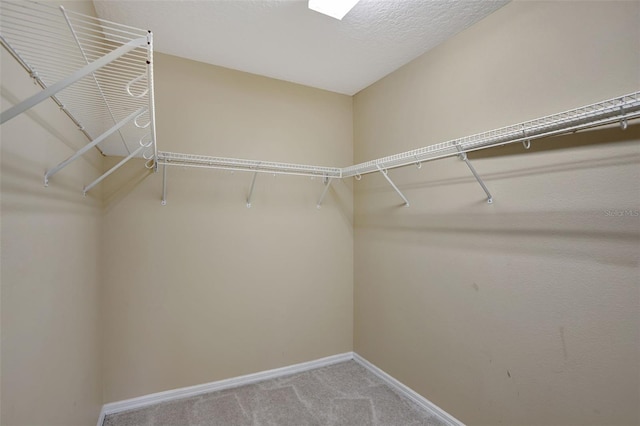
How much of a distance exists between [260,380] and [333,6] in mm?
2699

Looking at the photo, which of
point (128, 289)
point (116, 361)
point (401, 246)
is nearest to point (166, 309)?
point (128, 289)

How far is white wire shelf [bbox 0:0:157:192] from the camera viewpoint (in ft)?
2.45

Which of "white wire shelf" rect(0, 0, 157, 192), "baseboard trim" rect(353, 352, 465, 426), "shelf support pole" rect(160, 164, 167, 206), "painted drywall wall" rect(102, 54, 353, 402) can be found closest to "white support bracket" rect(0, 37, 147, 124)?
"white wire shelf" rect(0, 0, 157, 192)

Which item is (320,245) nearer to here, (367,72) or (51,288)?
(367,72)

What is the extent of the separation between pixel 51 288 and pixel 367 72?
97.0 inches

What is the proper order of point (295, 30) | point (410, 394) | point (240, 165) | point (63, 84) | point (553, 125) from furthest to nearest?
point (240, 165), point (410, 394), point (295, 30), point (553, 125), point (63, 84)

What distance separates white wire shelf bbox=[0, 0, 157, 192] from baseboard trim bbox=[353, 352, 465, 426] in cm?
238

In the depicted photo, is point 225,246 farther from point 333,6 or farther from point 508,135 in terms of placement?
point 508,135

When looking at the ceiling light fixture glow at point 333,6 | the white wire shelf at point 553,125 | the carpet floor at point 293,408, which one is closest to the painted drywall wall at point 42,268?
the carpet floor at point 293,408

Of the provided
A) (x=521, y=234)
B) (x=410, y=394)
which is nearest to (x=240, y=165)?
(x=521, y=234)

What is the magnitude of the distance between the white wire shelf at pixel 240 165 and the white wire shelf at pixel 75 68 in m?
0.25

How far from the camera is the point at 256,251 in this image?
248 centimetres

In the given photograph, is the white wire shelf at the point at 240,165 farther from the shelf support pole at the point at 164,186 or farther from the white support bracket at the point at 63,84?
the white support bracket at the point at 63,84

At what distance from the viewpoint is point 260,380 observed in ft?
7.99
